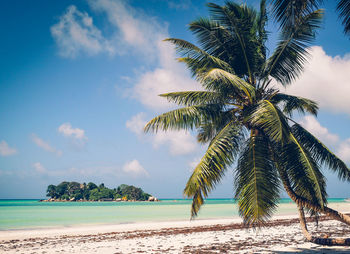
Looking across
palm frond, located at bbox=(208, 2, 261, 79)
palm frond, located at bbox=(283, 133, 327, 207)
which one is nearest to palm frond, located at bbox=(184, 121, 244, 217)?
palm frond, located at bbox=(283, 133, 327, 207)

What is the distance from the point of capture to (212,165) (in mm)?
5844

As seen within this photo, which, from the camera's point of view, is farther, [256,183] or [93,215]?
[93,215]

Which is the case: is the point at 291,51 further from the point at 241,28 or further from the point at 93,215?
the point at 93,215

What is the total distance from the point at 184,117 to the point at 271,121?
7.14 feet

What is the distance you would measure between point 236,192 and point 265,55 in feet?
12.2

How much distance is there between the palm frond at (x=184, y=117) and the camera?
6680 mm

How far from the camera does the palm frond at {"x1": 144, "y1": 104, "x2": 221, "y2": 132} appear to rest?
263 inches

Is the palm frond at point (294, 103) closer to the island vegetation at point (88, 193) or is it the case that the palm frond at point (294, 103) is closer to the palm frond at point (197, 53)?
the palm frond at point (197, 53)

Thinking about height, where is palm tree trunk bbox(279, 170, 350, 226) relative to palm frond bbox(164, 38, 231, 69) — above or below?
below

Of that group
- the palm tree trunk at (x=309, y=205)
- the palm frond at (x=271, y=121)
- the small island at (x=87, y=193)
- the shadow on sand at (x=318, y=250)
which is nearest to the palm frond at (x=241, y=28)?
the palm frond at (x=271, y=121)

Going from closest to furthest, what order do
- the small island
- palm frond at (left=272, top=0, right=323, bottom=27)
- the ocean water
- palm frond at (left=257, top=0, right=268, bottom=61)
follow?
palm frond at (left=272, top=0, right=323, bottom=27)
palm frond at (left=257, top=0, right=268, bottom=61)
the ocean water
the small island

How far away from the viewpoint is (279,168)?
608cm

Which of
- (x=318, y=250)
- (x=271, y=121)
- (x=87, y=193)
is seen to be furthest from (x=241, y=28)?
(x=87, y=193)

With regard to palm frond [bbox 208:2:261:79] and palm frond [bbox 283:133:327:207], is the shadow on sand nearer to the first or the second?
palm frond [bbox 283:133:327:207]
